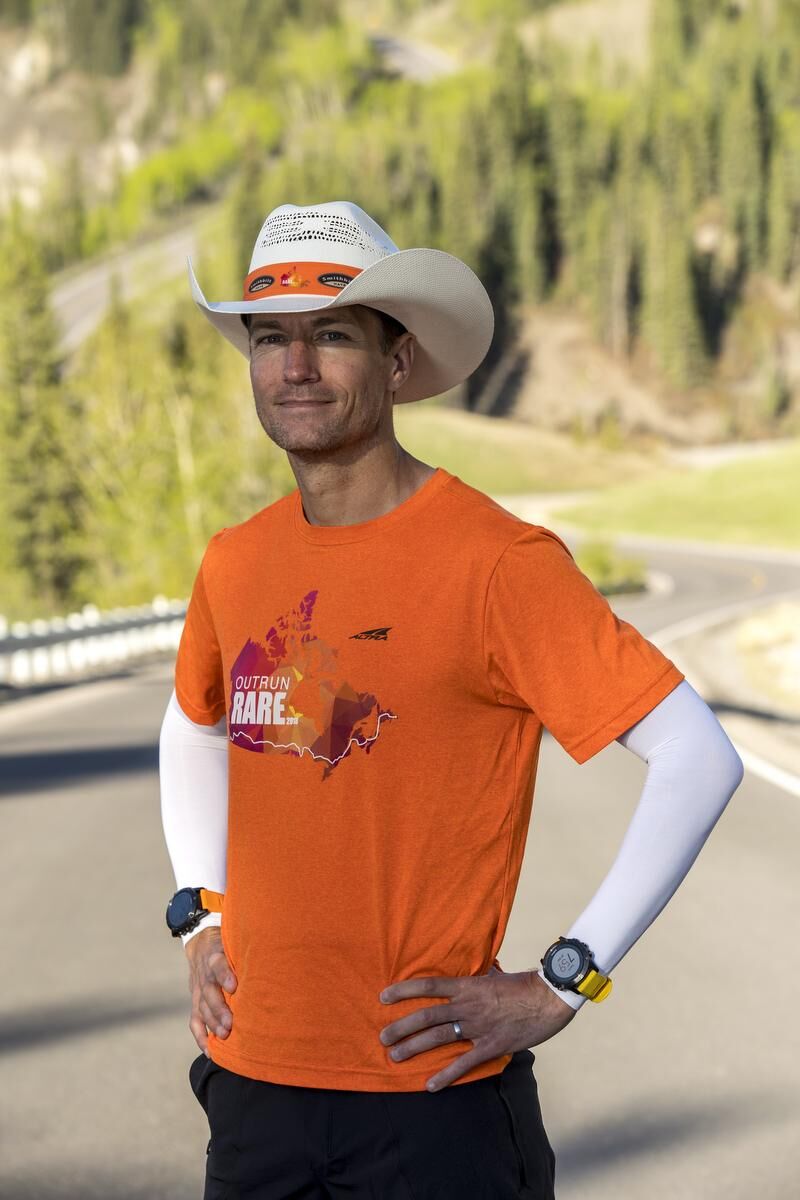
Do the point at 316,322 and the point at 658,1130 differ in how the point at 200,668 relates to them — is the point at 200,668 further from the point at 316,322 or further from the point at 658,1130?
the point at 658,1130

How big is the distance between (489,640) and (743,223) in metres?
154

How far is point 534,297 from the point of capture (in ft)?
493

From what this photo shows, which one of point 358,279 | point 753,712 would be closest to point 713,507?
point 753,712

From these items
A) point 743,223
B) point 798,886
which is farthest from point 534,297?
point 798,886

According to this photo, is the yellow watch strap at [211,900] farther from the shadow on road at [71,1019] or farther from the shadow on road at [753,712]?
the shadow on road at [753,712]

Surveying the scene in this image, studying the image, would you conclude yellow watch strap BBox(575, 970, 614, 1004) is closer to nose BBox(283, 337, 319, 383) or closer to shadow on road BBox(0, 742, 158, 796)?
nose BBox(283, 337, 319, 383)

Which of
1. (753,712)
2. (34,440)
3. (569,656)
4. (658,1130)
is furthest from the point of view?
(34,440)

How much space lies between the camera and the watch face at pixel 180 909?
11.0 ft

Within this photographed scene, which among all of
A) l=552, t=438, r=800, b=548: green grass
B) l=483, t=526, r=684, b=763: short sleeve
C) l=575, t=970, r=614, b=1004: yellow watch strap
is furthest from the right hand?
l=552, t=438, r=800, b=548: green grass

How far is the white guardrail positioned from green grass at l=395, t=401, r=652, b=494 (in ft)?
250

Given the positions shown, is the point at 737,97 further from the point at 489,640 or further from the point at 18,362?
the point at 489,640

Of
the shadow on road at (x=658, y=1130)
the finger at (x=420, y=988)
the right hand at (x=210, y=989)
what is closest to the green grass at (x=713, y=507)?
the shadow on road at (x=658, y=1130)

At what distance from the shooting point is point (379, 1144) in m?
2.86

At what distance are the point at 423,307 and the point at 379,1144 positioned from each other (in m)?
1.41
